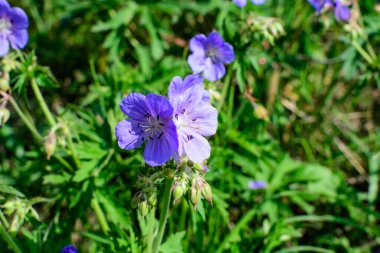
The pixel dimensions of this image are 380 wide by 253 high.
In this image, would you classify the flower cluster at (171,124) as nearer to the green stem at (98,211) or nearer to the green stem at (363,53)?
the green stem at (98,211)

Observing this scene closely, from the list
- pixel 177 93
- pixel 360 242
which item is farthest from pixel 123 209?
pixel 360 242

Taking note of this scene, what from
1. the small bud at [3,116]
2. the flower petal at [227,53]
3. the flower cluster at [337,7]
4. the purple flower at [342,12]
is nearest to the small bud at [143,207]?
the small bud at [3,116]

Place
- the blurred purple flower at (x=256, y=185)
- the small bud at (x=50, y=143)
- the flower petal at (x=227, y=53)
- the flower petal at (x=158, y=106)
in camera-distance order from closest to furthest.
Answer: the flower petal at (x=158, y=106), the small bud at (x=50, y=143), the flower petal at (x=227, y=53), the blurred purple flower at (x=256, y=185)

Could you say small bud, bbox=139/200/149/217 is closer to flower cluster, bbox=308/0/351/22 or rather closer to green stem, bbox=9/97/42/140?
green stem, bbox=9/97/42/140

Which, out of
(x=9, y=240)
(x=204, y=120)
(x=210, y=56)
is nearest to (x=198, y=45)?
(x=210, y=56)

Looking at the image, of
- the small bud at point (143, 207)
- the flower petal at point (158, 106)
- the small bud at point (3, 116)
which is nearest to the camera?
the flower petal at point (158, 106)

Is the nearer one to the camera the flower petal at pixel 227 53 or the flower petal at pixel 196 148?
the flower petal at pixel 196 148
